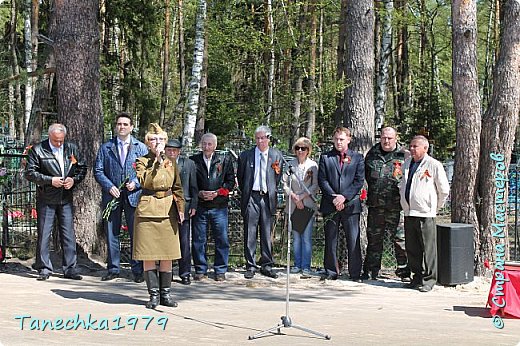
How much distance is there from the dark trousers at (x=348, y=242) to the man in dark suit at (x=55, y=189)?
3307 mm

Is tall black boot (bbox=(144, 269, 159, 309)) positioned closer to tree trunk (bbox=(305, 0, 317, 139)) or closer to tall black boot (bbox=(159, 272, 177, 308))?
tall black boot (bbox=(159, 272, 177, 308))

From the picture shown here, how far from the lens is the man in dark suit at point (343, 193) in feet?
32.6

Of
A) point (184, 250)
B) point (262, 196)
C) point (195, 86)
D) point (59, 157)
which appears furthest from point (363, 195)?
point (195, 86)

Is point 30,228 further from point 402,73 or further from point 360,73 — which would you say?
point 402,73

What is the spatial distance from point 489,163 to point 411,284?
6.70 ft

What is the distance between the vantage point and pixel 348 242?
32.6 ft

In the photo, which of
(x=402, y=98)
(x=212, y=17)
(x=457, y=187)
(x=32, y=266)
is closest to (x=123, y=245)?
(x=32, y=266)

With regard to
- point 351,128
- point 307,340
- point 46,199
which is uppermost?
point 351,128

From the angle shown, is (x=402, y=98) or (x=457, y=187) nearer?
(x=457, y=187)

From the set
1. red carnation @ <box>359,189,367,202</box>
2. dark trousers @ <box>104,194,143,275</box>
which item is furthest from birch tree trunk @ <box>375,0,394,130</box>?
dark trousers @ <box>104,194,143,275</box>

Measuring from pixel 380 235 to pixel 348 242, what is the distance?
44 cm

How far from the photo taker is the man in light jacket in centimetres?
940

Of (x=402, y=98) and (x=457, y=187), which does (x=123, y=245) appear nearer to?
(x=457, y=187)

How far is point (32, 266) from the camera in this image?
1020 cm
